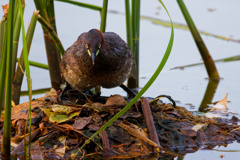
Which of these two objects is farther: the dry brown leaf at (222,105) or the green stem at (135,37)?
the green stem at (135,37)

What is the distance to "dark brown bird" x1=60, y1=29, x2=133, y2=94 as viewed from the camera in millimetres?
4734

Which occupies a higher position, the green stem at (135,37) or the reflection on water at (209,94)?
the green stem at (135,37)

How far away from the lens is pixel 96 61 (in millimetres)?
4832

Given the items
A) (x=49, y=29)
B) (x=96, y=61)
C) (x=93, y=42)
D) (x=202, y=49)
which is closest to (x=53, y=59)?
(x=49, y=29)

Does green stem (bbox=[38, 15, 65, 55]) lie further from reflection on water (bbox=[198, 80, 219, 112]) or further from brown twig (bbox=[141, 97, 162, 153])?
reflection on water (bbox=[198, 80, 219, 112])

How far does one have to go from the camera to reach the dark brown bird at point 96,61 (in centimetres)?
473

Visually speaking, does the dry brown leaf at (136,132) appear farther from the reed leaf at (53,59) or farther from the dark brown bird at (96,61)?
the reed leaf at (53,59)

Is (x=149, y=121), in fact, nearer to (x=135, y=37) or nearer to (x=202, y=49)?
(x=135, y=37)

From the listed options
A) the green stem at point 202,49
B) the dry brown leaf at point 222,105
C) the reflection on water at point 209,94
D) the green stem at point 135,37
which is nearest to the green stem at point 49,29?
the green stem at point 135,37

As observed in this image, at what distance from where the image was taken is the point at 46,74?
6824mm

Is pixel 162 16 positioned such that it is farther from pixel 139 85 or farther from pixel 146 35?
pixel 139 85

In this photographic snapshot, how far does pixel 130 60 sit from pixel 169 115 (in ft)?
2.79

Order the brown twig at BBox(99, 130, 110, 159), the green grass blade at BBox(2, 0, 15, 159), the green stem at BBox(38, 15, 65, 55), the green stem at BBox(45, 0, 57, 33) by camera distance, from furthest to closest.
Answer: the green stem at BBox(45, 0, 57, 33)
the green stem at BBox(38, 15, 65, 55)
the brown twig at BBox(99, 130, 110, 159)
the green grass blade at BBox(2, 0, 15, 159)

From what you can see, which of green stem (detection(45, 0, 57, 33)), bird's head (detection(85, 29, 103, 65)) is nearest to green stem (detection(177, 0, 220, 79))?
bird's head (detection(85, 29, 103, 65))
